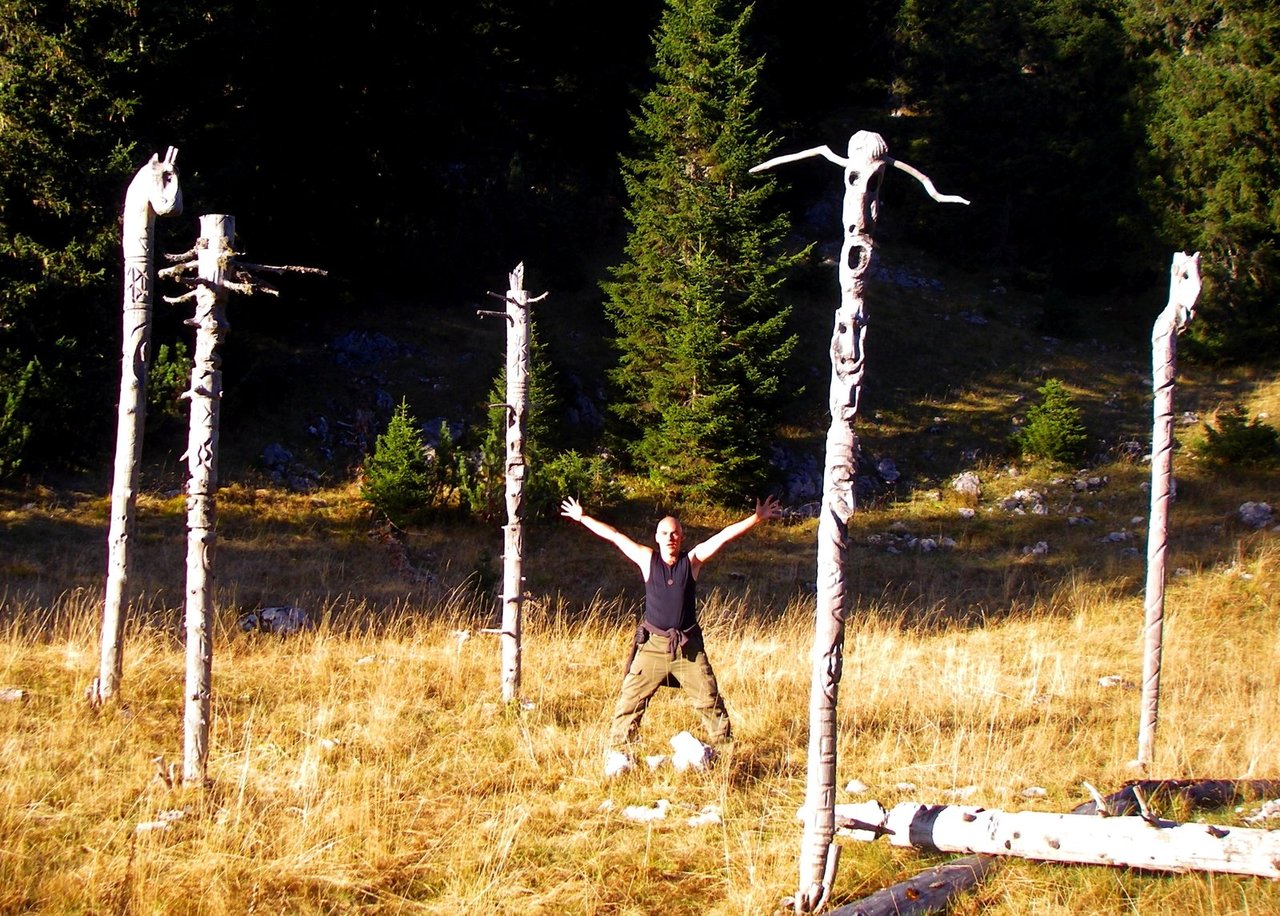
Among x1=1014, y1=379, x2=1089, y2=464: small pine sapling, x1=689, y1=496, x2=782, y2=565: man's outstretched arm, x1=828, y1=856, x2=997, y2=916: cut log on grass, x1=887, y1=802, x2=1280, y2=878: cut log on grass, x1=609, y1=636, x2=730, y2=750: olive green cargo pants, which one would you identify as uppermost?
x1=1014, y1=379, x2=1089, y2=464: small pine sapling

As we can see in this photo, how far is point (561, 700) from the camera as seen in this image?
26.5ft

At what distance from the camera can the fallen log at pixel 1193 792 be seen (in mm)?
5863

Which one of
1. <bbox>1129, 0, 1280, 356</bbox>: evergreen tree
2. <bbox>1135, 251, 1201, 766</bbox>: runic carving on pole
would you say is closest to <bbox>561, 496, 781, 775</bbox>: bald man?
<bbox>1135, 251, 1201, 766</bbox>: runic carving on pole

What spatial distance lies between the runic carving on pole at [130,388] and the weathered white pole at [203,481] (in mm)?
1489

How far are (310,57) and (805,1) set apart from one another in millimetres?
19615

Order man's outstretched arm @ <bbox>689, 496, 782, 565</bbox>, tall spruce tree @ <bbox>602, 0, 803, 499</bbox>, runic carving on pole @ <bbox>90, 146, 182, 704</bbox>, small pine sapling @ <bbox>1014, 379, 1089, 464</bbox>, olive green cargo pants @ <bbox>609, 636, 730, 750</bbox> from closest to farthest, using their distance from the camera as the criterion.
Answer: man's outstretched arm @ <bbox>689, 496, 782, 565</bbox>
olive green cargo pants @ <bbox>609, 636, 730, 750</bbox>
runic carving on pole @ <bbox>90, 146, 182, 704</bbox>
tall spruce tree @ <bbox>602, 0, 803, 499</bbox>
small pine sapling @ <bbox>1014, 379, 1089, 464</bbox>

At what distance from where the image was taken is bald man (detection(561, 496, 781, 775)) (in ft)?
20.6

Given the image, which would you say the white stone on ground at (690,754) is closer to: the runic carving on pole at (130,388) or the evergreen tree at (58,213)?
the runic carving on pole at (130,388)

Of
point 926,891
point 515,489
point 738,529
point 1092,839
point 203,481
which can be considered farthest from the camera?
point 515,489

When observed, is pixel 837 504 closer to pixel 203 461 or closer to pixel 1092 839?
pixel 1092 839

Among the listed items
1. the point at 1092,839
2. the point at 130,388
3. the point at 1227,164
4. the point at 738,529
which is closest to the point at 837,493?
the point at 738,529

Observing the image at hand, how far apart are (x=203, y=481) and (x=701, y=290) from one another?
1377 centimetres

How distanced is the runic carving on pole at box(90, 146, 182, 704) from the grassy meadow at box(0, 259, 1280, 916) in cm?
47

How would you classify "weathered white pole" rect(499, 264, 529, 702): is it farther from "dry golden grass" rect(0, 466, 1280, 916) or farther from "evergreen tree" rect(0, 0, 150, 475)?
"evergreen tree" rect(0, 0, 150, 475)
